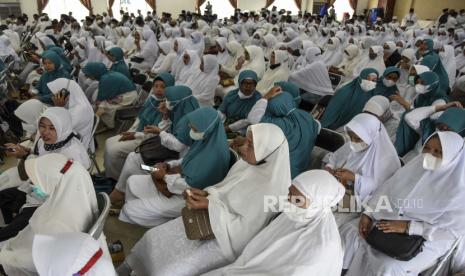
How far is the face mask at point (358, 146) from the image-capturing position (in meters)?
2.43

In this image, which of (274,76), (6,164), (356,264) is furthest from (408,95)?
(6,164)

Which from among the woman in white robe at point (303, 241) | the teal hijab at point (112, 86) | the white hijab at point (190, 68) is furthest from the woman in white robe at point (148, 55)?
the woman in white robe at point (303, 241)

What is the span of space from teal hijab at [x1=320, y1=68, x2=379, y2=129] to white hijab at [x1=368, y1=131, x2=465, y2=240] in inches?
72.0

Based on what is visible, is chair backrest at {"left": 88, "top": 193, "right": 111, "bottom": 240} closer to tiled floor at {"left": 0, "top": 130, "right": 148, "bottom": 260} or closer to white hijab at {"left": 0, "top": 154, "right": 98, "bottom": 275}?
white hijab at {"left": 0, "top": 154, "right": 98, "bottom": 275}

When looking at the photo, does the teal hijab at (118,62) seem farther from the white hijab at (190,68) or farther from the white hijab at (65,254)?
the white hijab at (65,254)

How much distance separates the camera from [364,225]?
2164mm

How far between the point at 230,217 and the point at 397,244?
35.9 inches

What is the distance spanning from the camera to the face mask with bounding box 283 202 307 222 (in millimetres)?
1675

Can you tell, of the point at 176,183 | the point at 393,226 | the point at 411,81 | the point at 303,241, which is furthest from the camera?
the point at 411,81

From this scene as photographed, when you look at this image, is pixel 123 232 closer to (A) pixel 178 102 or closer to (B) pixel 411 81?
(A) pixel 178 102

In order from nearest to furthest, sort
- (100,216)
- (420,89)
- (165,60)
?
(100,216) → (420,89) → (165,60)

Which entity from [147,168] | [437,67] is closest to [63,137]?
[147,168]

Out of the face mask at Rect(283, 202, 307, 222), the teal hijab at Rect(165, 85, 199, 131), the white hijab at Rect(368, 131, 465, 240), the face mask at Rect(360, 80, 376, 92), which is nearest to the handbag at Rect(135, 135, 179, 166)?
the teal hijab at Rect(165, 85, 199, 131)

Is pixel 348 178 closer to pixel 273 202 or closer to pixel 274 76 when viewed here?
pixel 273 202
